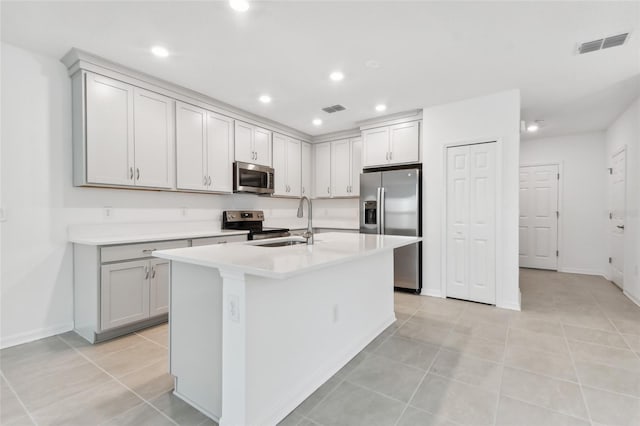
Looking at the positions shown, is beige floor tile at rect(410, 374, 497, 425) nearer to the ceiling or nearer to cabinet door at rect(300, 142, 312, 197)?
the ceiling

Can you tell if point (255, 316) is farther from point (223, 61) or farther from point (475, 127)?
point (475, 127)

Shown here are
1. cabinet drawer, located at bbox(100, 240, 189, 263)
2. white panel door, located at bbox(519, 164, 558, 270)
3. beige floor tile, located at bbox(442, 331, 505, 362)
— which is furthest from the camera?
white panel door, located at bbox(519, 164, 558, 270)

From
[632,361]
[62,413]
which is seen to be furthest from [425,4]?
[62,413]

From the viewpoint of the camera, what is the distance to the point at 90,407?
175cm

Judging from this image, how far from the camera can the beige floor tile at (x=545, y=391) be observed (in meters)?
1.74

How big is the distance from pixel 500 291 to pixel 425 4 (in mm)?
3153

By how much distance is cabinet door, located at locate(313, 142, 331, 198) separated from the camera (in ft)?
17.7

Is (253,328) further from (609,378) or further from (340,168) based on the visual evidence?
(340,168)

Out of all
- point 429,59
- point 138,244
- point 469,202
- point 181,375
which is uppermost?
point 429,59

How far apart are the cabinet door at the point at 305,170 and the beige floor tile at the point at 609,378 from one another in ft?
13.8

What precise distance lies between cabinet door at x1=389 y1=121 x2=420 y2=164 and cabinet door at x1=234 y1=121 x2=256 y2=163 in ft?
6.72

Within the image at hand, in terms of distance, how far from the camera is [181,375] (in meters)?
1.83

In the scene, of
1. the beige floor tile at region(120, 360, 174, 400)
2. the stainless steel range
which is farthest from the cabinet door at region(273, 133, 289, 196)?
the beige floor tile at region(120, 360, 174, 400)

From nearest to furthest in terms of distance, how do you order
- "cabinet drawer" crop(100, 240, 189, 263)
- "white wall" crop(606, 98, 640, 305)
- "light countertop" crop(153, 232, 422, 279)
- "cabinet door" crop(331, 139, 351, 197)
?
1. "light countertop" crop(153, 232, 422, 279)
2. "cabinet drawer" crop(100, 240, 189, 263)
3. "white wall" crop(606, 98, 640, 305)
4. "cabinet door" crop(331, 139, 351, 197)
